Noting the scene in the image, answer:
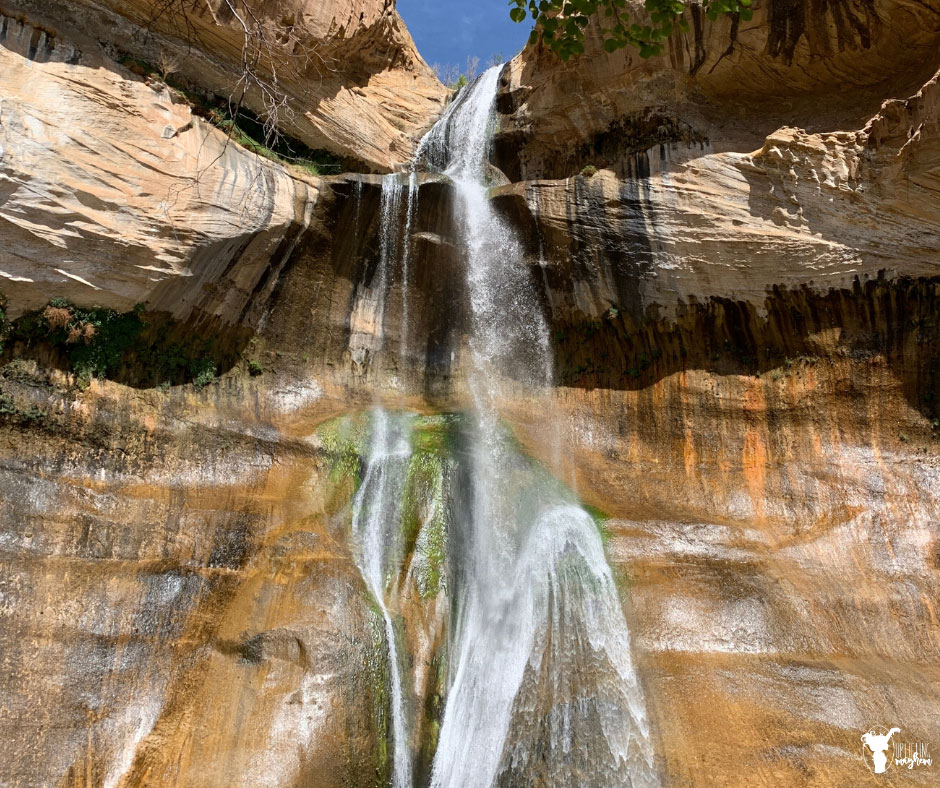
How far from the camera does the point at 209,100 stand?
34.5 feet

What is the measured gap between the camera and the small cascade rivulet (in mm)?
6172

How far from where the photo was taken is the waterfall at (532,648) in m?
6.08

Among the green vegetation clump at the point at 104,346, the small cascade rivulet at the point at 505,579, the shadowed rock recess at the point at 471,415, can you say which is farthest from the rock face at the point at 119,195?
the small cascade rivulet at the point at 505,579

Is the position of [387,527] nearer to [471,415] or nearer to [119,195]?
[471,415]

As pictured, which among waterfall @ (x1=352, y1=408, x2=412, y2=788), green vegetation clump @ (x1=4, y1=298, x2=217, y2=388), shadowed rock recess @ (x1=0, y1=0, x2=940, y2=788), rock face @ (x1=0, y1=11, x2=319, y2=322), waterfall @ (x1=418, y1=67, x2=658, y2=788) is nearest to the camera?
waterfall @ (x1=418, y1=67, x2=658, y2=788)

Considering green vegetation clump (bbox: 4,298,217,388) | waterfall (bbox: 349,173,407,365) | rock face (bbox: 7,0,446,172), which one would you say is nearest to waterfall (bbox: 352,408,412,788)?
waterfall (bbox: 349,173,407,365)

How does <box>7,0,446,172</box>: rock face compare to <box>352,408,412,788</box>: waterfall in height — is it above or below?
above

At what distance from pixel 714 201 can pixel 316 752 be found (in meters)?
8.19

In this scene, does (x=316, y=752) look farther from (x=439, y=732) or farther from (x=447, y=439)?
(x=447, y=439)

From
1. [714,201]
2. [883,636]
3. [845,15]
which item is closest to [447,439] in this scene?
[714,201]

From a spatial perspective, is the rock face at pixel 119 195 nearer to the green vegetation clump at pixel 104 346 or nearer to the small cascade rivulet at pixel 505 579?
the green vegetation clump at pixel 104 346

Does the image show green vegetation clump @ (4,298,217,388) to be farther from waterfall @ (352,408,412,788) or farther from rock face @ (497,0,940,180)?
rock face @ (497,0,940,180)

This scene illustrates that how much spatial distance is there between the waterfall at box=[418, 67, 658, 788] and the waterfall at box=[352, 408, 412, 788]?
0.41m

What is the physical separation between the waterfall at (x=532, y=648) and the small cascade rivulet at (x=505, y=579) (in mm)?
12
